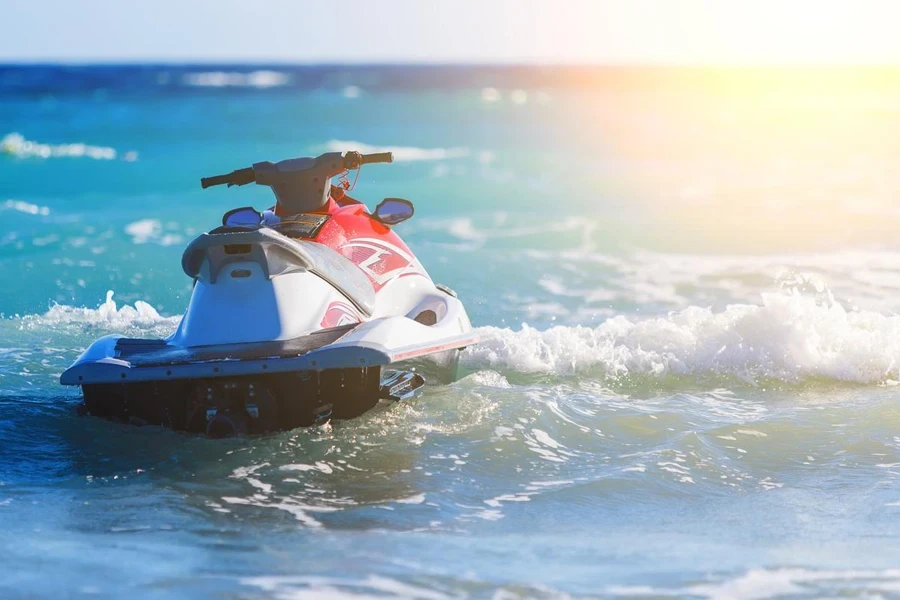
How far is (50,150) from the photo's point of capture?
2844 cm

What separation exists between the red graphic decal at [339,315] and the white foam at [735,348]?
2.18 m

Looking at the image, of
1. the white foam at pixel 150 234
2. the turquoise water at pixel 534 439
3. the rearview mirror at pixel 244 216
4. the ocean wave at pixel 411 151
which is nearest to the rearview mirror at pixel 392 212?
the rearview mirror at pixel 244 216

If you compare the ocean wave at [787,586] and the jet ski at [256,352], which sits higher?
the jet ski at [256,352]

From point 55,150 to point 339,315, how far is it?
80.4ft

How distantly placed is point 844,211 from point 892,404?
1205 cm

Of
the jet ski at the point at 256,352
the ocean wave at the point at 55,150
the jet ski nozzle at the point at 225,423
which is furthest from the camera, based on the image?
the ocean wave at the point at 55,150

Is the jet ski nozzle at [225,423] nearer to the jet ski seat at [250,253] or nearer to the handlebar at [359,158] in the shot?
the jet ski seat at [250,253]

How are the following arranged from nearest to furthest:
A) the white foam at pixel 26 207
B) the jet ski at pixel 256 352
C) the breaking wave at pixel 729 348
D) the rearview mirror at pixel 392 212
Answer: the jet ski at pixel 256 352 < the rearview mirror at pixel 392 212 < the breaking wave at pixel 729 348 < the white foam at pixel 26 207

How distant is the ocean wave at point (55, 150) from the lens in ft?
89.9

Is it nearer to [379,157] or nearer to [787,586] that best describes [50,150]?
[379,157]

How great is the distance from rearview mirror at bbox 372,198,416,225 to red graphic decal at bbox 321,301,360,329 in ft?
3.81

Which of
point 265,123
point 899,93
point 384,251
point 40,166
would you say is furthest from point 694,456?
point 899,93

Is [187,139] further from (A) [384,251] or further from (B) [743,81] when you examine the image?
(B) [743,81]

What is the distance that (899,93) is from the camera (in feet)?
196
